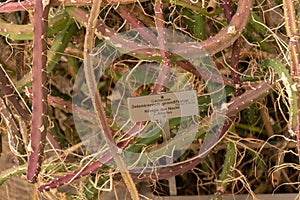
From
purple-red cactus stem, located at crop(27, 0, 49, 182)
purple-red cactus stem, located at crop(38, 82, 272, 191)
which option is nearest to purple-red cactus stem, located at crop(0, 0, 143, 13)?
purple-red cactus stem, located at crop(27, 0, 49, 182)

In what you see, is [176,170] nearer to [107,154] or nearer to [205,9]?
[107,154]

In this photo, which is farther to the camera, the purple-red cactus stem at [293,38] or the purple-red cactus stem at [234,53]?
the purple-red cactus stem at [234,53]

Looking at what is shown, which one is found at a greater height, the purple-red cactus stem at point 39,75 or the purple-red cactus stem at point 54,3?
the purple-red cactus stem at point 54,3

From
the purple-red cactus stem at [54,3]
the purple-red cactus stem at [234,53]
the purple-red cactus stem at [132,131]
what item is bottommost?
the purple-red cactus stem at [132,131]

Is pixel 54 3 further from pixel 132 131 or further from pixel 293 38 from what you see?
pixel 293 38

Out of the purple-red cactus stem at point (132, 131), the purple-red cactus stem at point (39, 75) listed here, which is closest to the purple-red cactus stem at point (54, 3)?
the purple-red cactus stem at point (39, 75)

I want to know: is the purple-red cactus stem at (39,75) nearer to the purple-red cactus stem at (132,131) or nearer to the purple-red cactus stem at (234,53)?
the purple-red cactus stem at (132,131)

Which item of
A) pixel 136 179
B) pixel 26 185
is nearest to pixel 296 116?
pixel 136 179

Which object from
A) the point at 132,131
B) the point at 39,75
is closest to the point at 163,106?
the point at 132,131

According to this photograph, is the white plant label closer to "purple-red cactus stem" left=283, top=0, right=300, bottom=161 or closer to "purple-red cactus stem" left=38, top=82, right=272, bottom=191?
"purple-red cactus stem" left=38, top=82, right=272, bottom=191

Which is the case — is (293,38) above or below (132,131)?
above
